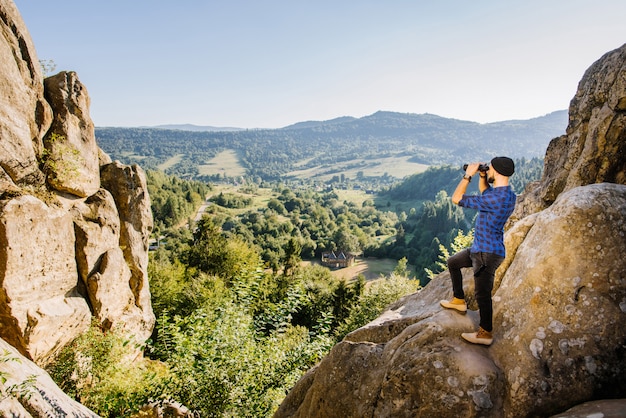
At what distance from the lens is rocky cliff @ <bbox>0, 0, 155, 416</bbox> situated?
50.9 feet

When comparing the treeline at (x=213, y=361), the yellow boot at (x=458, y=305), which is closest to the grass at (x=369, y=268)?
the treeline at (x=213, y=361)

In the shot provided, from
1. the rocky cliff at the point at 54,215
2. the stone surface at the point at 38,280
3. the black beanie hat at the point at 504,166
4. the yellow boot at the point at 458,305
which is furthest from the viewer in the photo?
the rocky cliff at the point at 54,215

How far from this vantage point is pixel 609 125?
11.9m

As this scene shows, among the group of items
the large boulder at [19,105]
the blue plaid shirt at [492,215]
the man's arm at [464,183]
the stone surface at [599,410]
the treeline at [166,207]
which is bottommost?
the treeline at [166,207]

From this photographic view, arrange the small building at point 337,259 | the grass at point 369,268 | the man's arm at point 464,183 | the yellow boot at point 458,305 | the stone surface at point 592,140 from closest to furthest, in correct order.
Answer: the man's arm at point 464,183 < the yellow boot at point 458,305 < the stone surface at point 592,140 < the grass at point 369,268 < the small building at point 337,259

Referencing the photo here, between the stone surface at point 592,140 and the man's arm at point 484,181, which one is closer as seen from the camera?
the man's arm at point 484,181

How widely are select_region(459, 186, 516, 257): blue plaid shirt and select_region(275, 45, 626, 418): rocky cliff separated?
49.4 inches

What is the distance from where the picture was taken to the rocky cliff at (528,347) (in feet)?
23.2

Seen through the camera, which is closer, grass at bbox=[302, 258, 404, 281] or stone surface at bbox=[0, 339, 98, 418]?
stone surface at bbox=[0, 339, 98, 418]

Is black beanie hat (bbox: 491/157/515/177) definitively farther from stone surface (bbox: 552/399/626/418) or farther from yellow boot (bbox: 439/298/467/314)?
stone surface (bbox: 552/399/626/418)

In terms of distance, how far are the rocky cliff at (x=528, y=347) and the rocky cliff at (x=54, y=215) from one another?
8.29m

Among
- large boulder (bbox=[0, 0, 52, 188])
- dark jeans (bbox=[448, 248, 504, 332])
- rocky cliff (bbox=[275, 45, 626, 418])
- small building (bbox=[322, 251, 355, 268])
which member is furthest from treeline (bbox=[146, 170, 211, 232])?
dark jeans (bbox=[448, 248, 504, 332])

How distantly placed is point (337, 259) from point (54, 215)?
12513 cm

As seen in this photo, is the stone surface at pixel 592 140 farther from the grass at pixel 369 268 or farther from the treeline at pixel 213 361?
the grass at pixel 369 268
